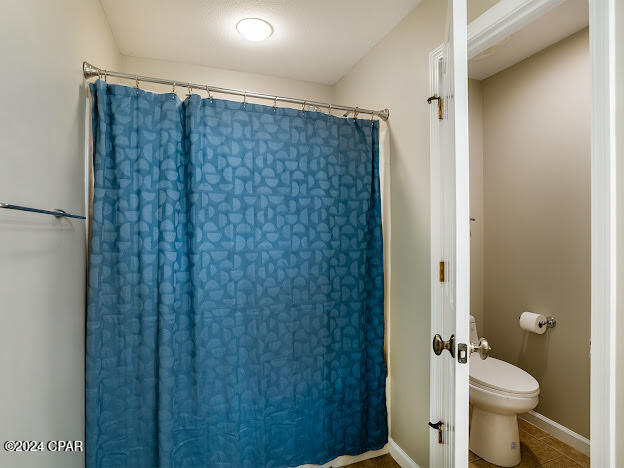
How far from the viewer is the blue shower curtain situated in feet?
5.16

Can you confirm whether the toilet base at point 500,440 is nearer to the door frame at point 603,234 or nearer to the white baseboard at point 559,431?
the white baseboard at point 559,431

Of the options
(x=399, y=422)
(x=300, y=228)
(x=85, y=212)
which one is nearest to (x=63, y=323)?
(x=85, y=212)

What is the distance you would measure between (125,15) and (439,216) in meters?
2.06

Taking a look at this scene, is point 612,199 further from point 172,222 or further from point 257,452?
point 257,452

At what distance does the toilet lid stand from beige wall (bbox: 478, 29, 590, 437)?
15.8 inches

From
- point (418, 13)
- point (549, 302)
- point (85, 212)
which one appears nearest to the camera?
point (85, 212)

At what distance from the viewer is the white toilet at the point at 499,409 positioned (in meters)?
1.88

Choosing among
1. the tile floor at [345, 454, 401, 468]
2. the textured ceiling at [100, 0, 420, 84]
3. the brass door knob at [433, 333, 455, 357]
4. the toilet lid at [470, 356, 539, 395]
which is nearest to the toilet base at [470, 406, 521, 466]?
the toilet lid at [470, 356, 539, 395]

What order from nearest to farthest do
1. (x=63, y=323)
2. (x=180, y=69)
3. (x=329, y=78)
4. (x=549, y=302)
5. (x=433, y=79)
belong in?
(x=63, y=323) < (x=433, y=79) < (x=549, y=302) < (x=180, y=69) < (x=329, y=78)

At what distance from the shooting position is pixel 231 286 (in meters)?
1.76

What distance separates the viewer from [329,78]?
2730 mm

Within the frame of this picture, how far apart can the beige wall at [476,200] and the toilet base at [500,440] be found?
0.91 m

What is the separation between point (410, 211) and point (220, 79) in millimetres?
1781

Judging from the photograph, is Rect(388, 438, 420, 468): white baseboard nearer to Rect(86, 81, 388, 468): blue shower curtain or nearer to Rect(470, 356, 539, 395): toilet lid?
Rect(86, 81, 388, 468): blue shower curtain
